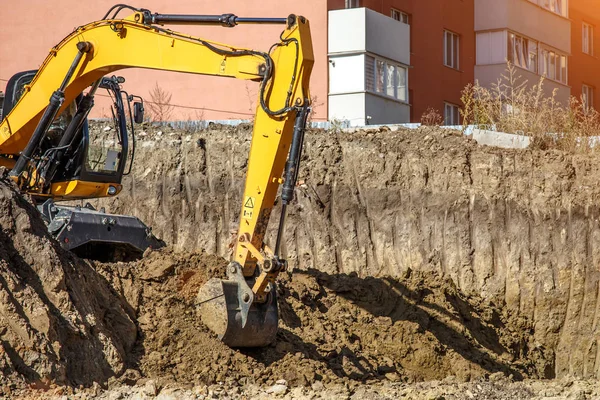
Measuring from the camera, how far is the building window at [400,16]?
27.3 m

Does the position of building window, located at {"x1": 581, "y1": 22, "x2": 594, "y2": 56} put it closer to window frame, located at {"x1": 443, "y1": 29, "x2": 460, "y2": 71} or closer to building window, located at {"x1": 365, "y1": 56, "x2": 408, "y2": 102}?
window frame, located at {"x1": 443, "y1": 29, "x2": 460, "y2": 71}

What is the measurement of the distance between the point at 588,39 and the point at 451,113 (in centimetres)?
1029

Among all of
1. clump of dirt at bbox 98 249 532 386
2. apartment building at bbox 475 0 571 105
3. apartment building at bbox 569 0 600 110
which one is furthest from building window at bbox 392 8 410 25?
clump of dirt at bbox 98 249 532 386

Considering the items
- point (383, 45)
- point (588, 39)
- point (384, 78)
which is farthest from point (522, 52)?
point (383, 45)

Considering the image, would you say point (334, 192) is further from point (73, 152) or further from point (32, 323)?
point (32, 323)

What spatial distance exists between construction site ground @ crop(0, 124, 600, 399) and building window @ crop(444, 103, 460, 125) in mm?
11899

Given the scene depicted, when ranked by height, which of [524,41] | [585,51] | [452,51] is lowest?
[452,51]

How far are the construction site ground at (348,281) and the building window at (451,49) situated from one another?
12.9m

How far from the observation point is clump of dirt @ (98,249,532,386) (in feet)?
34.0

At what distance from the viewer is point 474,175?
52.7ft

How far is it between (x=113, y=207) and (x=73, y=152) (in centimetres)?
507

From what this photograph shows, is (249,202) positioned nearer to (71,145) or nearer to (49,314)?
(49,314)

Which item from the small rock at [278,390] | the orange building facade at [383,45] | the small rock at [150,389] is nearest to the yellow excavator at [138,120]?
the small rock at [278,390]

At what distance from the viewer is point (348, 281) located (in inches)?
551
